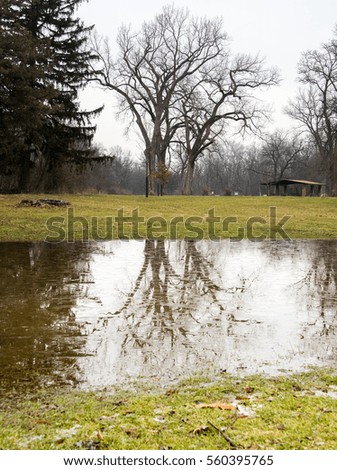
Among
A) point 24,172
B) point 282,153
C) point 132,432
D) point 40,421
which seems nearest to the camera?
point 132,432

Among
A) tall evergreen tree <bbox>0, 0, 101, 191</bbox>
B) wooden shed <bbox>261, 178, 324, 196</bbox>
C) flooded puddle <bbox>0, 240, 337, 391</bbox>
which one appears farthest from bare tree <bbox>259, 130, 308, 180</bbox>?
flooded puddle <bbox>0, 240, 337, 391</bbox>

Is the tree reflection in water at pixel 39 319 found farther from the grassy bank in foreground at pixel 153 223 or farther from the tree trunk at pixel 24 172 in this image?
the tree trunk at pixel 24 172

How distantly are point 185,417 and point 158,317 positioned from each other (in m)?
2.82

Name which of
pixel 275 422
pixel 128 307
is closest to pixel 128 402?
pixel 275 422

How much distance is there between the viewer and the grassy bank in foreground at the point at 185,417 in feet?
9.53

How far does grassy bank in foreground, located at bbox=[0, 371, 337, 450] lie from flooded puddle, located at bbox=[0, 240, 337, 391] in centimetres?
36

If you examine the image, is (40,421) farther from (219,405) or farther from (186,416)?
(219,405)

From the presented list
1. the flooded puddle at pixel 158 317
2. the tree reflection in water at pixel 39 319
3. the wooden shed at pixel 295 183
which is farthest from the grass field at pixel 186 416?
the wooden shed at pixel 295 183

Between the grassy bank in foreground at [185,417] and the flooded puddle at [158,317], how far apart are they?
0.36 m

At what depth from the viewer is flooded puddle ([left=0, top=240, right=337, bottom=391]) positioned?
439 cm

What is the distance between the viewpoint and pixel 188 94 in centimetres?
4884

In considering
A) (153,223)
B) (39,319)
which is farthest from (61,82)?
(39,319)

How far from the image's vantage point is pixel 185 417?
3230 mm

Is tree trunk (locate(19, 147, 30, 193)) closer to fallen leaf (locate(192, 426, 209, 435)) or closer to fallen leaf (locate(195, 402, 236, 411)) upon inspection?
fallen leaf (locate(195, 402, 236, 411))
